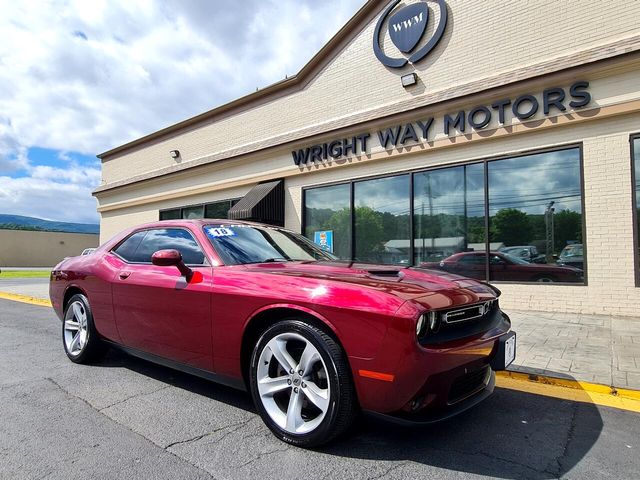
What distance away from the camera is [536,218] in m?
7.90

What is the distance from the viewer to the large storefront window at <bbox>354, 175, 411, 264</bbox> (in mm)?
9625

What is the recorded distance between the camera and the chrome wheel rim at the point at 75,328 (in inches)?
170

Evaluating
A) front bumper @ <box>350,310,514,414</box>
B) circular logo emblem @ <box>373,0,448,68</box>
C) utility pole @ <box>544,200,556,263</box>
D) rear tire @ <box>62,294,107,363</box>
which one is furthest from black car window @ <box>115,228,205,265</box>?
circular logo emblem @ <box>373,0,448,68</box>

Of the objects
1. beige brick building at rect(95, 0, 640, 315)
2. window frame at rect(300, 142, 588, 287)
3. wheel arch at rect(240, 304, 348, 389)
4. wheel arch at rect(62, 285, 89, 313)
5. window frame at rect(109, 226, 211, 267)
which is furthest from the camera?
window frame at rect(300, 142, 588, 287)

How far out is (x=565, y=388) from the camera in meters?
3.73

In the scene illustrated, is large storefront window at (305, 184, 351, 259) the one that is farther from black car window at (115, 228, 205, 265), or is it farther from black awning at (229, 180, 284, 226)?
black car window at (115, 228, 205, 265)

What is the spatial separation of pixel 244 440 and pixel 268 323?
0.74 meters

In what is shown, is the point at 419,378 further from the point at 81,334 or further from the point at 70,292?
the point at 70,292

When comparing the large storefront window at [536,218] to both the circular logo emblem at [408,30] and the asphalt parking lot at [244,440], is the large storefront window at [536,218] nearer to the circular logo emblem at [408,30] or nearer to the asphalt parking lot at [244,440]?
the circular logo emblem at [408,30]

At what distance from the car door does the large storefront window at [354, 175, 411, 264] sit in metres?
6.13

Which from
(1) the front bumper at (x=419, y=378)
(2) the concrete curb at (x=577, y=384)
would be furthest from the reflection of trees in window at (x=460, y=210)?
(1) the front bumper at (x=419, y=378)

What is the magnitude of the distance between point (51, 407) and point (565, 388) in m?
4.27

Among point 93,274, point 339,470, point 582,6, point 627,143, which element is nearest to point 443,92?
point 582,6

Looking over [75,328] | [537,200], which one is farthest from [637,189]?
[75,328]
